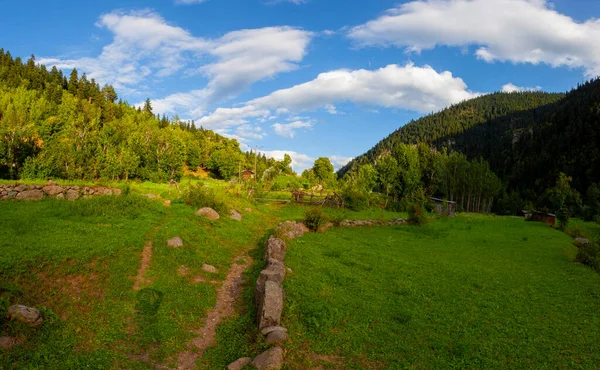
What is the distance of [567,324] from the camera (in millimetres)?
11906

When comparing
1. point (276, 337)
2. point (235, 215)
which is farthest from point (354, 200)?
point (276, 337)

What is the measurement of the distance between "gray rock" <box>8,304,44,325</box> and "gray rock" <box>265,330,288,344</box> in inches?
247

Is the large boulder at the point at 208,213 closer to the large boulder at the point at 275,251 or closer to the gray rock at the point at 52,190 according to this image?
the large boulder at the point at 275,251

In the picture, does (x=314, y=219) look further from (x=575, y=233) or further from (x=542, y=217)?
(x=542, y=217)

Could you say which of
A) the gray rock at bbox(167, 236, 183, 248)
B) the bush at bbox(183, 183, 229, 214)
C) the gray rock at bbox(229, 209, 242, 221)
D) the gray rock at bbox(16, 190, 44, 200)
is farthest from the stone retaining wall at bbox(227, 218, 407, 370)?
the gray rock at bbox(16, 190, 44, 200)

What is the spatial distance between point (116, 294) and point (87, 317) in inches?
63.7

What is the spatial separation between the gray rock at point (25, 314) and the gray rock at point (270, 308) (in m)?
6.12

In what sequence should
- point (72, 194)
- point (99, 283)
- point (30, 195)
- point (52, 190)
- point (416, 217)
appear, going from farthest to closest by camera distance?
point (416, 217)
point (72, 194)
point (52, 190)
point (30, 195)
point (99, 283)

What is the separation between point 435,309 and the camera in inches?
494

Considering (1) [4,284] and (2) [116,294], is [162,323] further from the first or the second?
(1) [4,284]

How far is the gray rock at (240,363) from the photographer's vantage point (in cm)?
868

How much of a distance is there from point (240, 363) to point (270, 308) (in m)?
2.22

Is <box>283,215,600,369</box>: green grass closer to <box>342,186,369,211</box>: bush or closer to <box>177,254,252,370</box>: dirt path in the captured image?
<box>177,254,252,370</box>: dirt path

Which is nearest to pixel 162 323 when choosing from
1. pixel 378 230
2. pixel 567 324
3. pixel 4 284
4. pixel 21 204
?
pixel 4 284
